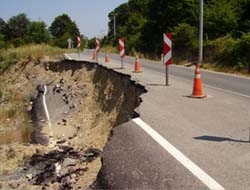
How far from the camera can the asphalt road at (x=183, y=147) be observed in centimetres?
599

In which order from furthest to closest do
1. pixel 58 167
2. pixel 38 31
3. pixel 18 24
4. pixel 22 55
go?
pixel 18 24 < pixel 38 31 < pixel 22 55 < pixel 58 167

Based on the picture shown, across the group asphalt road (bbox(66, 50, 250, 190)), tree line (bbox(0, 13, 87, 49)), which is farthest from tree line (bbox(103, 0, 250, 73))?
tree line (bbox(0, 13, 87, 49))

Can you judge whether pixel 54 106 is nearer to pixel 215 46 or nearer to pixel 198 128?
pixel 215 46

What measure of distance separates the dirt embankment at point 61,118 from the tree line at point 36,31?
3687 cm

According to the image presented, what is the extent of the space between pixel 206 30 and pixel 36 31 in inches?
2134

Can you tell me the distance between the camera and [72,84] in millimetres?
27469

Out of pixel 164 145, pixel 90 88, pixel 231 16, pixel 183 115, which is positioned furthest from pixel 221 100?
pixel 231 16

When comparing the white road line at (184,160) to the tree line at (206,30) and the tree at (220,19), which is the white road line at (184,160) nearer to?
the tree line at (206,30)

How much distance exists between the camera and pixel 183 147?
24.4ft

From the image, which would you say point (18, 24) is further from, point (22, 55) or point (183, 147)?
point (183, 147)

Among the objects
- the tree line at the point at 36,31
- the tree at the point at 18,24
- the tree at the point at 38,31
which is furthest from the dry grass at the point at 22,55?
the tree at the point at 18,24

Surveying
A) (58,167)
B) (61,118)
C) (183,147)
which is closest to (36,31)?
(61,118)

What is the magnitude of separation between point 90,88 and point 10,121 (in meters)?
4.53

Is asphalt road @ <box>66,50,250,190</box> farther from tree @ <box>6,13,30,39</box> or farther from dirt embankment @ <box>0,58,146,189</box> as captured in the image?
tree @ <box>6,13,30,39</box>
